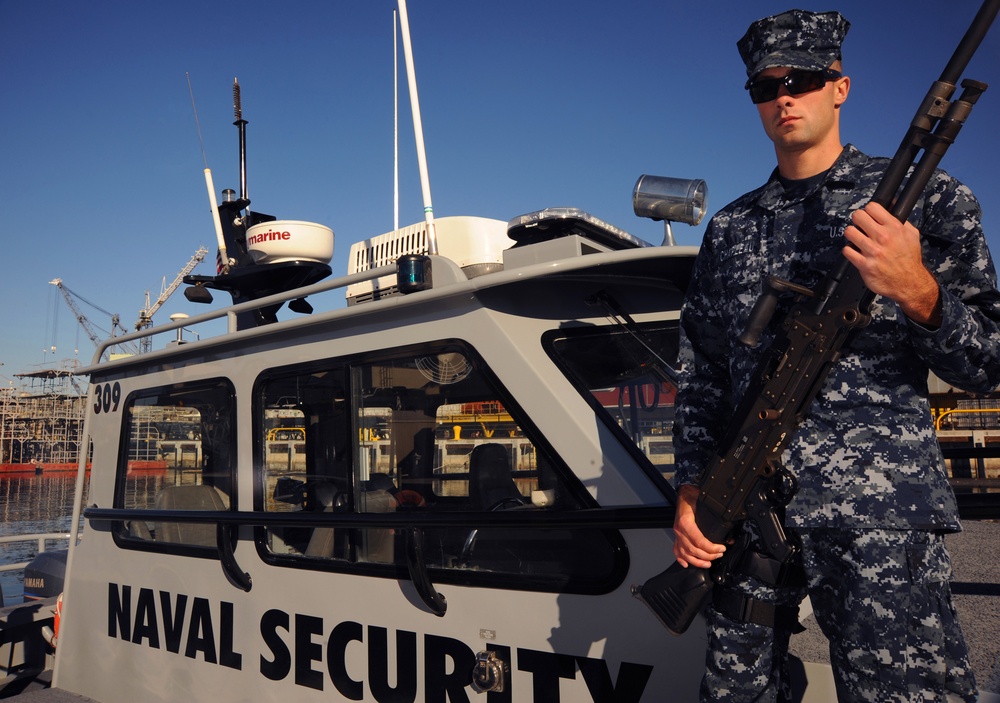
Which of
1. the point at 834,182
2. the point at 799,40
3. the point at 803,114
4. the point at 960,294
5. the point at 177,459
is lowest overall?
the point at 177,459

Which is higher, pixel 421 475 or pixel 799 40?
pixel 799 40

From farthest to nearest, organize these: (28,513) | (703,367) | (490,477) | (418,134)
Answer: (28,513)
(418,134)
(490,477)
(703,367)

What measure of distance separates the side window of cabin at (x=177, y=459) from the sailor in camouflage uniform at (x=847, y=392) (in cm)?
236

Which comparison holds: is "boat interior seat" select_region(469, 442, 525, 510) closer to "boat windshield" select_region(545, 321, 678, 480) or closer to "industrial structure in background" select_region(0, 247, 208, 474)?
"boat windshield" select_region(545, 321, 678, 480)

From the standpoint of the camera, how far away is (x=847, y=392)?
1.65 meters

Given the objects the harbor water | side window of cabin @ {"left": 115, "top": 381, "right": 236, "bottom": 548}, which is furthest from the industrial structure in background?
side window of cabin @ {"left": 115, "top": 381, "right": 236, "bottom": 548}

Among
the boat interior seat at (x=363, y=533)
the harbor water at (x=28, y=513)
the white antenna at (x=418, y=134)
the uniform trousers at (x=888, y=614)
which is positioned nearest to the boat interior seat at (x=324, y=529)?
the boat interior seat at (x=363, y=533)

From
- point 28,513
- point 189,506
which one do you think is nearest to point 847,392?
point 189,506

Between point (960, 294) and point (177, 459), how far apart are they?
11.3 feet

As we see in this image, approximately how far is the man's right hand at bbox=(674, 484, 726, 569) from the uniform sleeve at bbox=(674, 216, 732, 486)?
9 cm

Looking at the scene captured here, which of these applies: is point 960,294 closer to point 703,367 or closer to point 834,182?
point 834,182

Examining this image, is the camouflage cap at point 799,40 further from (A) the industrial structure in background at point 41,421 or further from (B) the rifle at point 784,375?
(A) the industrial structure in background at point 41,421

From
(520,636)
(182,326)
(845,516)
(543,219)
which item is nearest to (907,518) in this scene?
(845,516)

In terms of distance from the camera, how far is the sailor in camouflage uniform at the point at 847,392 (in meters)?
1.49
